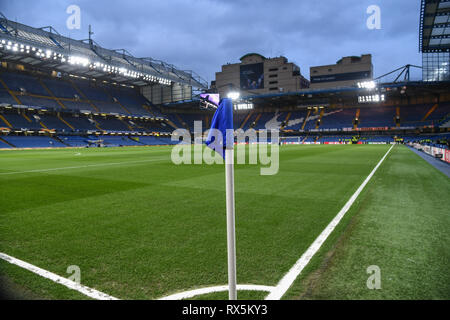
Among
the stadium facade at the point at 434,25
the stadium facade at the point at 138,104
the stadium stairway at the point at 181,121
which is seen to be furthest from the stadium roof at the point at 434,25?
the stadium stairway at the point at 181,121

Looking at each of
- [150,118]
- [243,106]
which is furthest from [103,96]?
[243,106]

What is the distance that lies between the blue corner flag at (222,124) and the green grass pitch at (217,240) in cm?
157

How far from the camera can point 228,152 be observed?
104 inches

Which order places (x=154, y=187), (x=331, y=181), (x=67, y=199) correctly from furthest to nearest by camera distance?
(x=331, y=181)
(x=154, y=187)
(x=67, y=199)

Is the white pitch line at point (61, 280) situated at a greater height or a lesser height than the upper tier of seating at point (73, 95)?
lesser

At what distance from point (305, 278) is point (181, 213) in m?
3.35

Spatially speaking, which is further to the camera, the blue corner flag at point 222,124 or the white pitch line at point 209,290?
the white pitch line at point 209,290

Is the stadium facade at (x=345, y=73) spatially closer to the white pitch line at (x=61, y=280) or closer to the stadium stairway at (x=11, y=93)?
the stadium stairway at (x=11, y=93)

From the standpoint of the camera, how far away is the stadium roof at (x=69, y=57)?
40781 mm

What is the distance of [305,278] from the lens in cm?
304

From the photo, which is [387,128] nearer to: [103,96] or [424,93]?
[424,93]

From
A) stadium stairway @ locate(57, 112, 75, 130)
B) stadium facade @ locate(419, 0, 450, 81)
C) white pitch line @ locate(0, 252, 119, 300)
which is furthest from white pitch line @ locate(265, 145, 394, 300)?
stadium stairway @ locate(57, 112, 75, 130)

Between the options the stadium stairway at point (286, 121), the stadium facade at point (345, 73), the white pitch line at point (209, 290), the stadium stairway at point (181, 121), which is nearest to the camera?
the white pitch line at point (209, 290)

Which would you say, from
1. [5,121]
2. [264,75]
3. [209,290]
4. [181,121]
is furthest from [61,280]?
[264,75]
